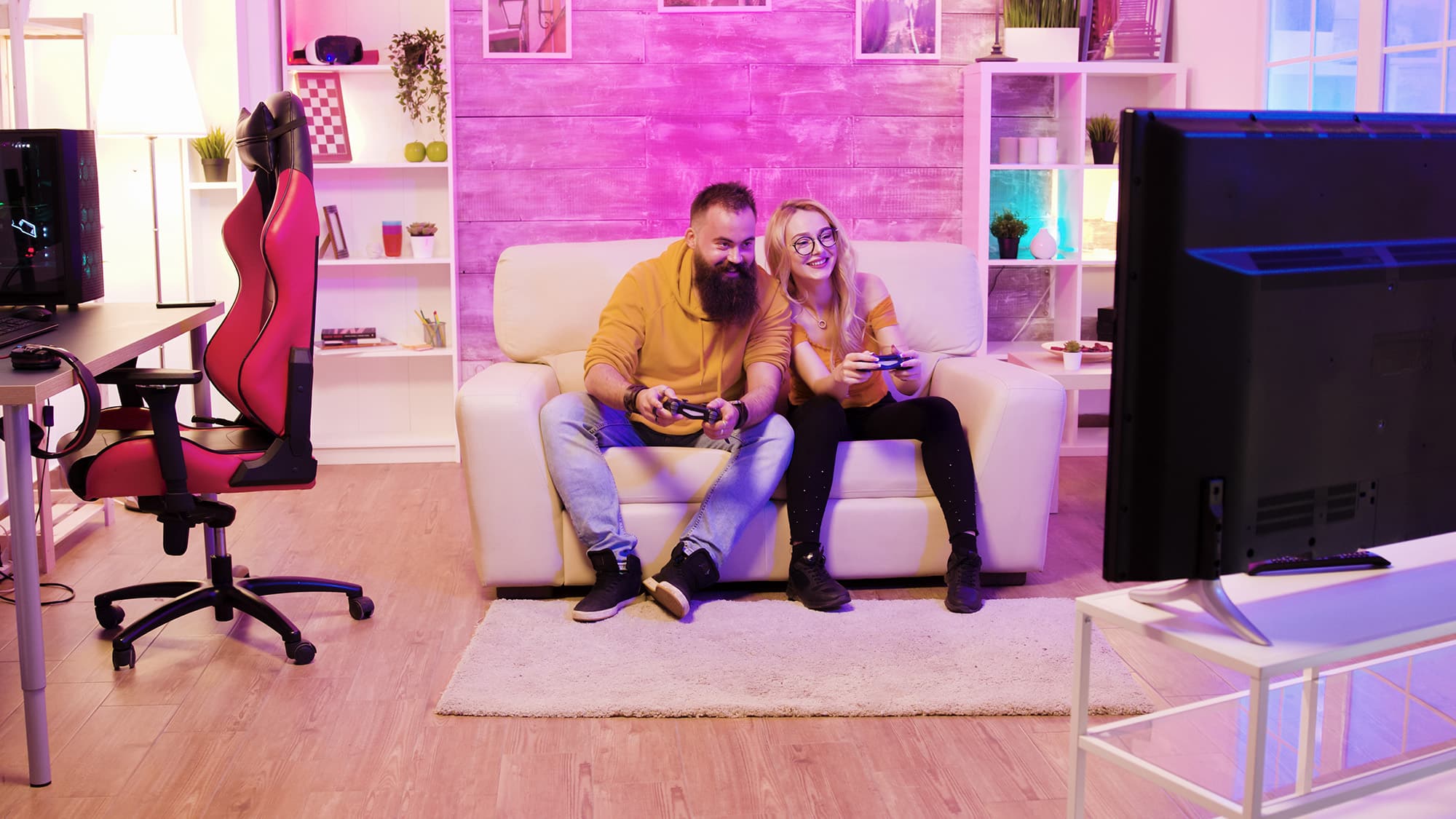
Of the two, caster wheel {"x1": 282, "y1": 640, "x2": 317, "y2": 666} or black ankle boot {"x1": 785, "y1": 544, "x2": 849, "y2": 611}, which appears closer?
caster wheel {"x1": 282, "y1": 640, "x2": 317, "y2": 666}

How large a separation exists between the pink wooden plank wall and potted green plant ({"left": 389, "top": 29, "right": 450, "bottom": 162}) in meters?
0.07

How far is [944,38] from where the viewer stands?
521 cm

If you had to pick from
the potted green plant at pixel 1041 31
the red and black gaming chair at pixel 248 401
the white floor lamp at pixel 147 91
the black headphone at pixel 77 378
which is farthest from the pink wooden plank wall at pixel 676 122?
the black headphone at pixel 77 378

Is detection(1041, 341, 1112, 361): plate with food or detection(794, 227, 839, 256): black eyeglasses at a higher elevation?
detection(794, 227, 839, 256): black eyeglasses

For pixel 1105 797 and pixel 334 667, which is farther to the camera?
pixel 334 667

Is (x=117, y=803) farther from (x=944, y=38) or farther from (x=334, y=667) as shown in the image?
(x=944, y=38)

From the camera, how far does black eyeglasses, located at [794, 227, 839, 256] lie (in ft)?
11.1

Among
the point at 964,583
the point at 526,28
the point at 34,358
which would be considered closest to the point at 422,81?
the point at 526,28

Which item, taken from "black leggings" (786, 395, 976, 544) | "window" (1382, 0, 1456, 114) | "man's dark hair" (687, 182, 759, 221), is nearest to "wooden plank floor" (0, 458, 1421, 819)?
"black leggings" (786, 395, 976, 544)

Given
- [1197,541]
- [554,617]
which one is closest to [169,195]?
[554,617]

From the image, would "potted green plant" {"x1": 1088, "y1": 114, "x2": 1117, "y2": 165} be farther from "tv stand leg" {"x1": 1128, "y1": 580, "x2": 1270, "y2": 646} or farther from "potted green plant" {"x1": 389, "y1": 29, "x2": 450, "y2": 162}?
"tv stand leg" {"x1": 1128, "y1": 580, "x2": 1270, "y2": 646}

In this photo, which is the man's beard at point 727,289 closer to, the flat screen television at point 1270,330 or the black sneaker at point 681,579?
the black sneaker at point 681,579

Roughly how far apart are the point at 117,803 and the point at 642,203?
11.1 ft

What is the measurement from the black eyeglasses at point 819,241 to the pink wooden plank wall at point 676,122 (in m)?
1.85
